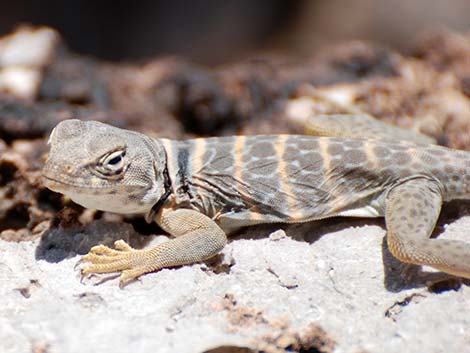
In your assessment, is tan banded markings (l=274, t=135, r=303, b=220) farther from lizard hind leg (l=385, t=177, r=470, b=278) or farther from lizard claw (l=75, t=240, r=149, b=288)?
lizard claw (l=75, t=240, r=149, b=288)

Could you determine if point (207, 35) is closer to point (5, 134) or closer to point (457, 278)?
point (5, 134)

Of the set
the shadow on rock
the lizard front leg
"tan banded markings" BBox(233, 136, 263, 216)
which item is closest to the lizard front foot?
the lizard front leg

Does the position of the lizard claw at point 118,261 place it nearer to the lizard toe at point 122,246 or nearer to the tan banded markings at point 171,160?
the lizard toe at point 122,246

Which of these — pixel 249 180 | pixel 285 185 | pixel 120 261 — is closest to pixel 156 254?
pixel 120 261

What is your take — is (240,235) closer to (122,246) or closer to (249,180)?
(249,180)

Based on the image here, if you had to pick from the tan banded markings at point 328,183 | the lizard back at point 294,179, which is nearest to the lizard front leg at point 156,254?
the lizard back at point 294,179

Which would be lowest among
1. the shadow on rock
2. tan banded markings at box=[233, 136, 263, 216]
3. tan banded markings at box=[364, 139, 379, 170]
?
the shadow on rock

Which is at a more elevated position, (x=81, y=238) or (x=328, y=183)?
(x=328, y=183)
